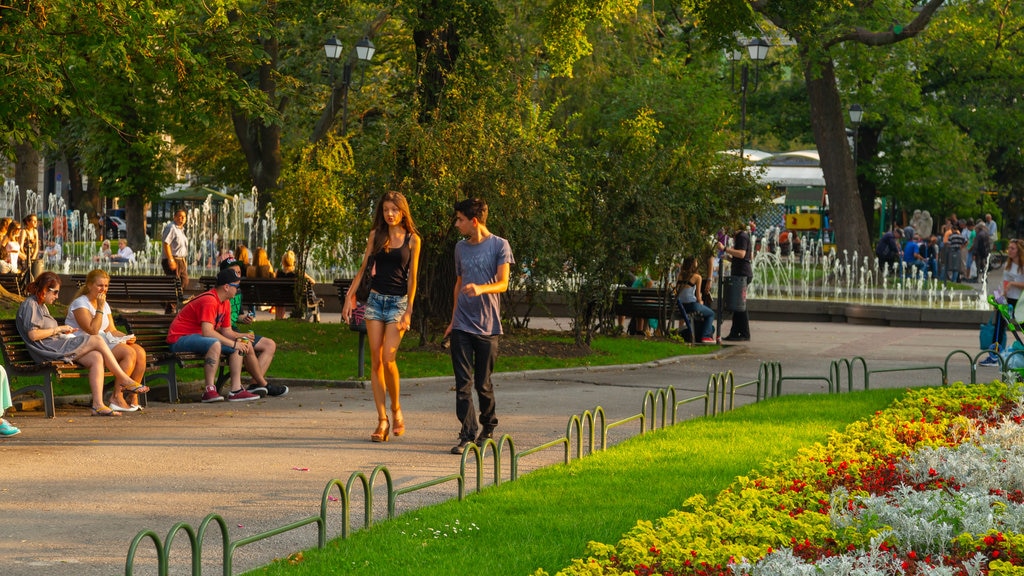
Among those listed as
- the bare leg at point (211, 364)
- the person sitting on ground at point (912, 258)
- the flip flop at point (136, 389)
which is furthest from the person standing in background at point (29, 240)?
the person sitting on ground at point (912, 258)

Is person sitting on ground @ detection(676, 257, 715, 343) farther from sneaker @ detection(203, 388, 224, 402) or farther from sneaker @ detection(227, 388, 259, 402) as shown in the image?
sneaker @ detection(203, 388, 224, 402)

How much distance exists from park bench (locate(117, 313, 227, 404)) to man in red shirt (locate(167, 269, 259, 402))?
10 cm

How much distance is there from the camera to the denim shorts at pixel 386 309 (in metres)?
10.4

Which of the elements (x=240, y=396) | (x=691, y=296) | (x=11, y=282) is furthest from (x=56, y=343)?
(x=11, y=282)

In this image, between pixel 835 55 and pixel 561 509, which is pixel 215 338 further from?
pixel 835 55

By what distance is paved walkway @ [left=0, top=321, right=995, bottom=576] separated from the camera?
7.03 metres

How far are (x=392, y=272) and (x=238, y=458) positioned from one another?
176 cm

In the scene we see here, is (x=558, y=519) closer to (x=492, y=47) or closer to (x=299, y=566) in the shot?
(x=299, y=566)

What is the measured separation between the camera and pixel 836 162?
3372 centimetres

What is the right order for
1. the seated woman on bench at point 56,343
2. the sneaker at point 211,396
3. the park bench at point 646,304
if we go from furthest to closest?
the park bench at point 646,304
the sneaker at point 211,396
the seated woman on bench at point 56,343

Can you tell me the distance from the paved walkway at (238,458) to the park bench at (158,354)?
493mm

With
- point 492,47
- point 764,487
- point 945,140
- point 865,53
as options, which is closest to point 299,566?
point 764,487

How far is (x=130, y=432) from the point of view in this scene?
10.9 m

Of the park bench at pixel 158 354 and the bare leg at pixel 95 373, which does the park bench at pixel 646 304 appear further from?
the bare leg at pixel 95 373
